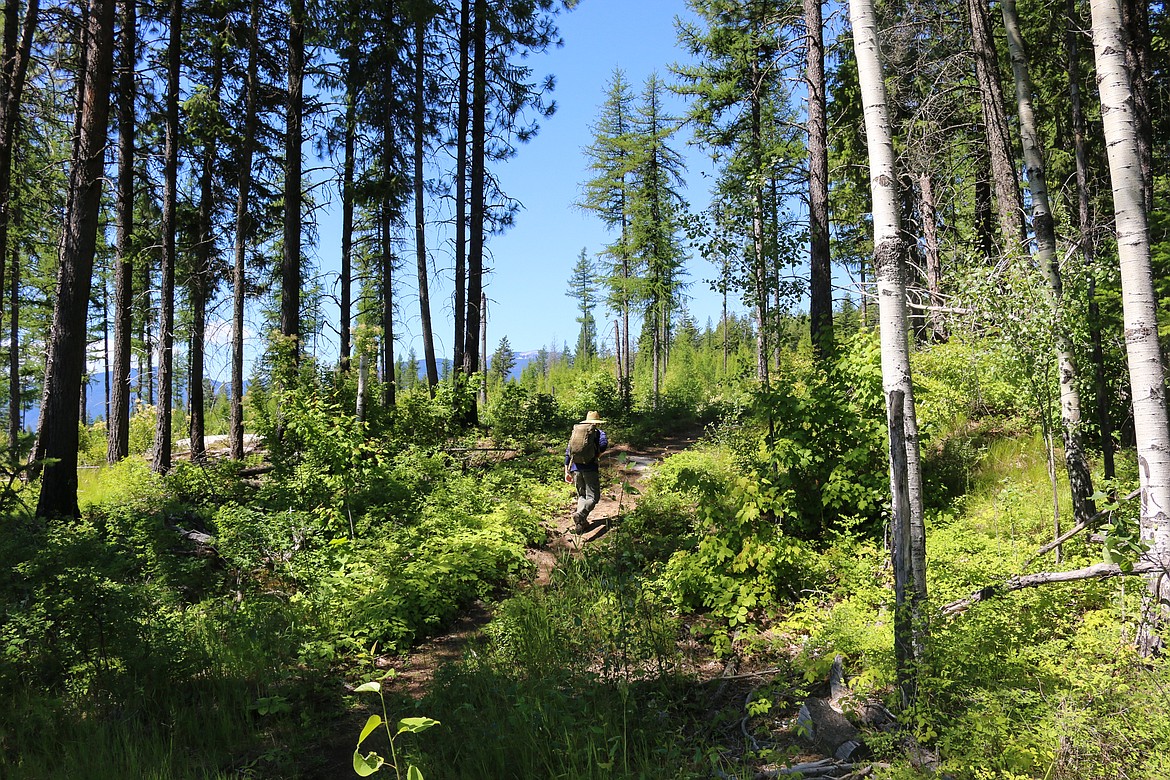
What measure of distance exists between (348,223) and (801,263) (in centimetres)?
1332

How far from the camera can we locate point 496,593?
704 centimetres

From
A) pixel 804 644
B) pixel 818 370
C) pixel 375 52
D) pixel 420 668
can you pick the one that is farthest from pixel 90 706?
pixel 375 52

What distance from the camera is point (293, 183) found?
12.5 metres

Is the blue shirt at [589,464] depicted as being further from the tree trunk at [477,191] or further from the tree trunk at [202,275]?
the tree trunk at [202,275]

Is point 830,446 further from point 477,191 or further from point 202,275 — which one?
point 202,275

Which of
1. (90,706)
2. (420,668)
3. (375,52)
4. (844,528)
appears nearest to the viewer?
(90,706)

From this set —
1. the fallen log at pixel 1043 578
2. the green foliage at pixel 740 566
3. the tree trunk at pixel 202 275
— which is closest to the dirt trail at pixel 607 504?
the green foliage at pixel 740 566

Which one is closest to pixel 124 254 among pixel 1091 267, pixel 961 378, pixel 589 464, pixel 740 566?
pixel 589 464

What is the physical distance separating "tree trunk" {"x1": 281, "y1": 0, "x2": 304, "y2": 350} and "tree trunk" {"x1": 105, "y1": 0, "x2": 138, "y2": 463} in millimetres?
2696

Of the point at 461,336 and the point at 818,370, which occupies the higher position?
the point at 461,336

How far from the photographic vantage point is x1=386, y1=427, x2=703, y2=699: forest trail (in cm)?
547

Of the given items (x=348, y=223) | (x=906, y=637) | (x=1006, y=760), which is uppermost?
(x=348, y=223)

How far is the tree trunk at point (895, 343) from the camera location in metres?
3.74

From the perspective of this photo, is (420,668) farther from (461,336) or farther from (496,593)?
(461,336)
